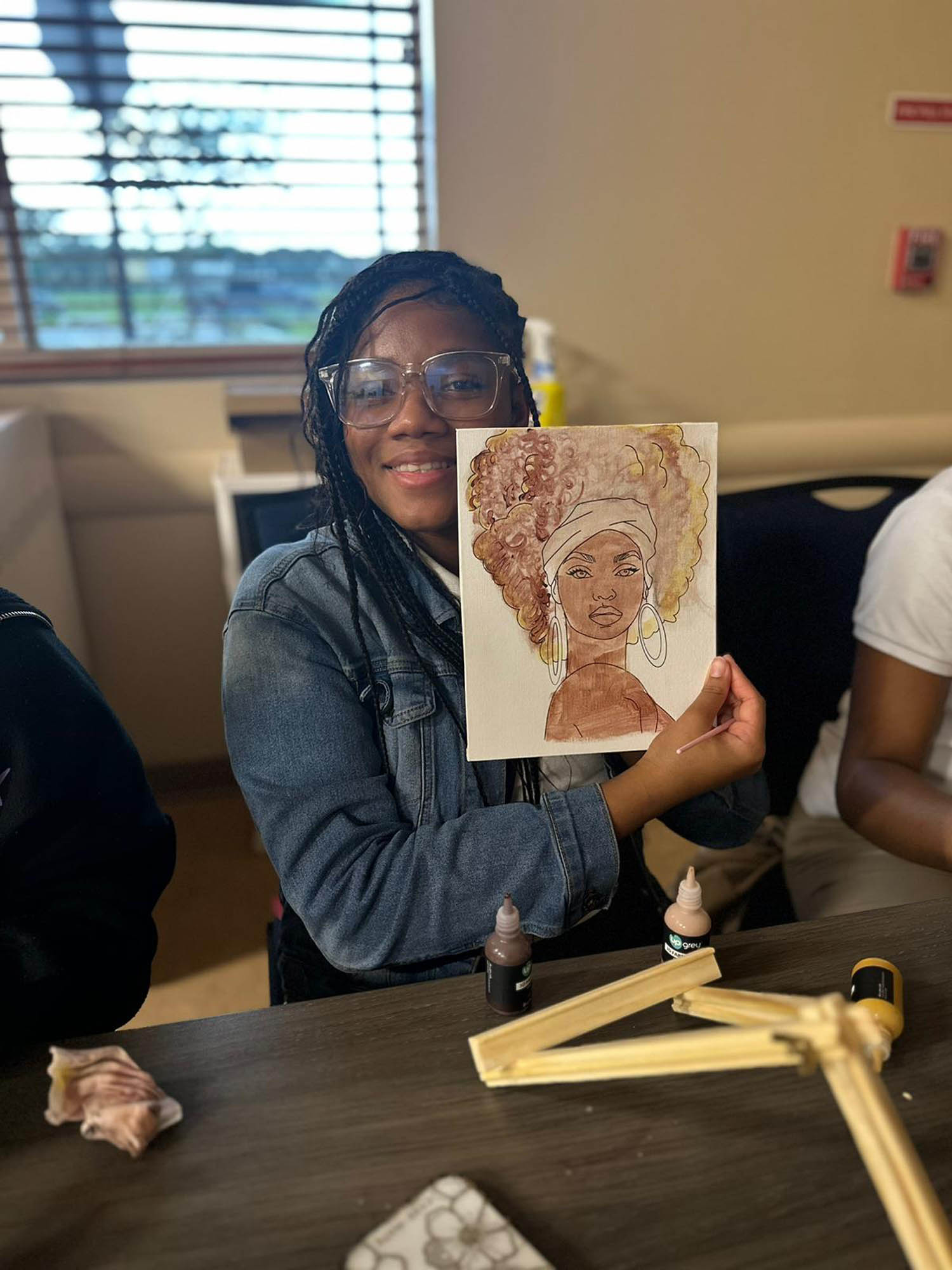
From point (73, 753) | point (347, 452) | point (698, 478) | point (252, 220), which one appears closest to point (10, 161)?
point (252, 220)

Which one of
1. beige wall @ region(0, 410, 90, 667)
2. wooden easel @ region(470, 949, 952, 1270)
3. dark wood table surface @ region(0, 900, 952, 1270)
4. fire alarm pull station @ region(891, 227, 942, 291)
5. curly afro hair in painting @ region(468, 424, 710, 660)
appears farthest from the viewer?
fire alarm pull station @ region(891, 227, 942, 291)

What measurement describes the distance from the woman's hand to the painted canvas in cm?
2

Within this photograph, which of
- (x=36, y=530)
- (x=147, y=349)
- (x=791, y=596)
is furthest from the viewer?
(x=147, y=349)

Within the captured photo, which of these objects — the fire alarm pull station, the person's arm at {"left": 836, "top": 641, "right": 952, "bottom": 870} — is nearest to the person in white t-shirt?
the person's arm at {"left": 836, "top": 641, "right": 952, "bottom": 870}

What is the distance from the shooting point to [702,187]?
2.17 metres

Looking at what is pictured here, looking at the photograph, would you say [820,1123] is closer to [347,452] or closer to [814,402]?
[347,452]

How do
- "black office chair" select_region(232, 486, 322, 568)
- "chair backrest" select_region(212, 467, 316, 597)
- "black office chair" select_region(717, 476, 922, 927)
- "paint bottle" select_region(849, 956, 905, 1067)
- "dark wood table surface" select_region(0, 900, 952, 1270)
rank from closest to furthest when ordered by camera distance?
"dark wood table surface" select_region(0, 900, 952, 1270), "paint bottle" select_region(849, 956, 905, 1067), "black office chair" select_region(717, 476, 922, 927), "black office chair" select_region(232, 486, 322, 568), "chair backrest" select_region(212, 467, 316, 597)

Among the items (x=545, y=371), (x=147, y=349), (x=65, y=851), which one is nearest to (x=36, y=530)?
(x=147, y=349)

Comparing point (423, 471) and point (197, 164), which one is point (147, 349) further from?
point (423, 471)

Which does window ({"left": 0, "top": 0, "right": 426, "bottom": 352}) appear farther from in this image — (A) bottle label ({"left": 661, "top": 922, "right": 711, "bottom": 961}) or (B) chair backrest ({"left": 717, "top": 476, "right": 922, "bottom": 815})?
(A) bottle label ({"left": 661, "top": 922, "right": 711, "bottom": 961})

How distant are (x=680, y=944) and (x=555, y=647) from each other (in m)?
0.27

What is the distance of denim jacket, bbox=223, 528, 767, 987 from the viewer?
0.79m

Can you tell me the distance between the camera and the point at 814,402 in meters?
2.40

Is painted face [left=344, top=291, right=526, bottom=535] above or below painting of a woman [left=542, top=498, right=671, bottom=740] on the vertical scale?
above
